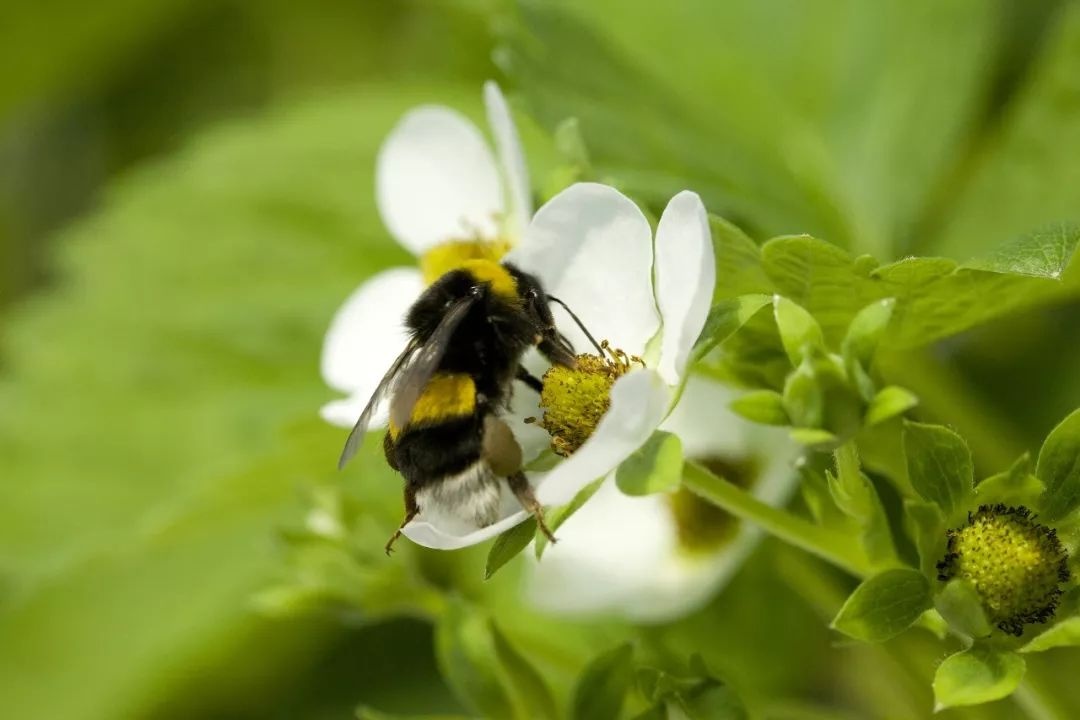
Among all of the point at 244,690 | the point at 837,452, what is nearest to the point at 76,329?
the point at 244,690

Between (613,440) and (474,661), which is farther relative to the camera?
(474,661)

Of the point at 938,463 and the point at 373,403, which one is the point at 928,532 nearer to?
the point at 938,463

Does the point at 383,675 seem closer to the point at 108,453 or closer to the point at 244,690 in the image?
the point at 244,690

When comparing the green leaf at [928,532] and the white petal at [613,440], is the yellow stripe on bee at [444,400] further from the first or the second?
the green leaf at [928,532]

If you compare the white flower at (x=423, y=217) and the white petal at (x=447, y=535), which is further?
the white flower at (x=423, y=217)

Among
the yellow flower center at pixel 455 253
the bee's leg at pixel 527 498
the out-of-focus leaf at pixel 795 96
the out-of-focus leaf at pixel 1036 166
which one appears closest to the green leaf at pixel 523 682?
the bee's leg at pixel 527 498

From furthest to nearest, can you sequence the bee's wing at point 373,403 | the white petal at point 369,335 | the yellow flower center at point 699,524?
the yellow flower center at point 699,524, the white petal at point 369,335, the bee's wing at point 373,403

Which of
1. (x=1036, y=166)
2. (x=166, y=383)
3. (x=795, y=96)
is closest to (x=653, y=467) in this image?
(x=1036, y=166)

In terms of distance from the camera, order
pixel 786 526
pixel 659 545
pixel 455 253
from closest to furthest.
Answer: pixel 786 526
pixel 455 253
pixel 659 545

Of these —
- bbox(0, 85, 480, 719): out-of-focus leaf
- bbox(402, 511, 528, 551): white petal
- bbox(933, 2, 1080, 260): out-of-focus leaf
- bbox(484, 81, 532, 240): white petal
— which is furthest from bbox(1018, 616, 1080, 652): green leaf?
bbox(0, 85, 480, 719): out-of-focus leaf
